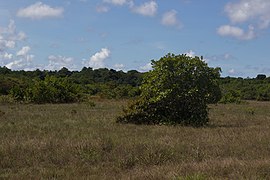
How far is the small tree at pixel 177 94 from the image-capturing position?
21.3 meters

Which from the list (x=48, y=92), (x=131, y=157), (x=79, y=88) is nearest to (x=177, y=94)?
(x=131, y=157)

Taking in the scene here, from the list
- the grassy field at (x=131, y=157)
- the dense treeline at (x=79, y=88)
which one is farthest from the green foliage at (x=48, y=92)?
the grassy field at (x=131, y=157)

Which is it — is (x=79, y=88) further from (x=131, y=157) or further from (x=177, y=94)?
(x=131, y=157)

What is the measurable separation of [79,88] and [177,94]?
30.6 m

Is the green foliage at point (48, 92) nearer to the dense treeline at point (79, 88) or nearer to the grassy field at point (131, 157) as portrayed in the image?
the dense treeline at point (79, 88)

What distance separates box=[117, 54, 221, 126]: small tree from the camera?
69.8 feet

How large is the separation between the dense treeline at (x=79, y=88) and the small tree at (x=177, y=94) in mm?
2464

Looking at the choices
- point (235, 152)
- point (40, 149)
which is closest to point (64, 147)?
point (40, 149)

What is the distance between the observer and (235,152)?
11867mm

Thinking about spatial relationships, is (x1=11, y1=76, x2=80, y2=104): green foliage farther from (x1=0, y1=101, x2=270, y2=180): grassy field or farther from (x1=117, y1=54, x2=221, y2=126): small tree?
(x1=0, y1=101, x2=270, y2=180): grassy field

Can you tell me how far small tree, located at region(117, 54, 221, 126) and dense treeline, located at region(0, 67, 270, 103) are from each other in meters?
2.46

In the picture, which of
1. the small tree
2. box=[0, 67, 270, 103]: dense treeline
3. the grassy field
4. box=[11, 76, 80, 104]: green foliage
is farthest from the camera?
box=[0, 67, 270, 103]: dense treeline

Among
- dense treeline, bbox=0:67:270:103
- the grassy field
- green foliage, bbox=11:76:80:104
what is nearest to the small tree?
dense treeline, bbox=0:67:270:103

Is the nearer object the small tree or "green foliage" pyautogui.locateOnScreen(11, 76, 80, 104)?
the small tree
